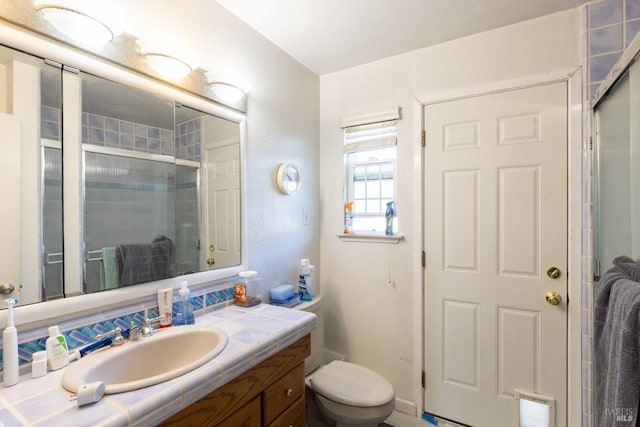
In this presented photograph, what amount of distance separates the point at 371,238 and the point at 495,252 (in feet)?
2.44

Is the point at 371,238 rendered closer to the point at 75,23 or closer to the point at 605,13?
the point at 605,13

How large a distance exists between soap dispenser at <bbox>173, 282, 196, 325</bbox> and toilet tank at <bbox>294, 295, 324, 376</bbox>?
2.35 ft

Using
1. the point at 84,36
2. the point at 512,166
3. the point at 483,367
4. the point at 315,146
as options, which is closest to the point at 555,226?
the point at 512,166

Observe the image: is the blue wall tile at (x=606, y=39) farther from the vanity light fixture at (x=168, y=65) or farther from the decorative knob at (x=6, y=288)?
the decorative knob at (x=6, y=288)

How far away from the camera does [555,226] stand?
1.61 metres

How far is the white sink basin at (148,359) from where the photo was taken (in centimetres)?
81

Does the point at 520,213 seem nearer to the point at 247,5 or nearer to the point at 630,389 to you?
the point at 630,389

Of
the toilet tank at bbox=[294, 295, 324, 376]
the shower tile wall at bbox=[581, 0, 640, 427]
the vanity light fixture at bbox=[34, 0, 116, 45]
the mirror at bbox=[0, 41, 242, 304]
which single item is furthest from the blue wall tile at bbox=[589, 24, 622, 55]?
the vanity light fixture at bbox=[34, 0, 116, 45]

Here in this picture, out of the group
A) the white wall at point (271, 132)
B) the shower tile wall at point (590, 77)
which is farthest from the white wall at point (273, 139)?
the shower tile wall at point (590, 77)

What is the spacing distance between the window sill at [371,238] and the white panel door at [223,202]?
0.85 meters

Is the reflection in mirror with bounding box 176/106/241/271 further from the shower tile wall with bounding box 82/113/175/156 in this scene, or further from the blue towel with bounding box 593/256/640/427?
the blue towel with bounding box 593/256/640/427

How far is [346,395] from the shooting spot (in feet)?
5.14

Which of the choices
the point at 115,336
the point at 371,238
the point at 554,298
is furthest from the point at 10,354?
the point at 554,298

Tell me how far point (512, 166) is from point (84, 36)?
79.0 inches
